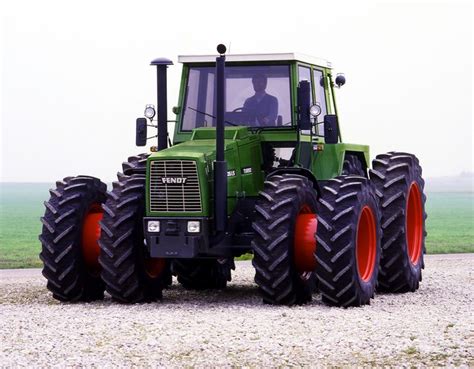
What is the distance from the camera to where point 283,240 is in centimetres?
1514

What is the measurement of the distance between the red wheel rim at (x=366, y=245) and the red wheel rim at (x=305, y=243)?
932 mm

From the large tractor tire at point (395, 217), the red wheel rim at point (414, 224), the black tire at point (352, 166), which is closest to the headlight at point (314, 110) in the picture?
the large tractor tire at point (395, 217)

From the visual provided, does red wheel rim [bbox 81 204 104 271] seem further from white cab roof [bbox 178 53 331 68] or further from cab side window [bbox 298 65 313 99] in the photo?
cab side window [bbox 298 65 313 99]

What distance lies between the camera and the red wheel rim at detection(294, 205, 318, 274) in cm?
1546

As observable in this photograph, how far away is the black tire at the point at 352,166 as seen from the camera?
60.9 ft

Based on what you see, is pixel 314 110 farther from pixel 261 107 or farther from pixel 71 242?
pixel 71 242

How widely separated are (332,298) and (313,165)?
2506 mm

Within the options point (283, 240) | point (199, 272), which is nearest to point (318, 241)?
point (283, 240)

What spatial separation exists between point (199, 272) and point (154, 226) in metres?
3.21

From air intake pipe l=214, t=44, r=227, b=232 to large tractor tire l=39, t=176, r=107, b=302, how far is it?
1915mm

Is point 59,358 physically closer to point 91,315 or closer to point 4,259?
point 91,315

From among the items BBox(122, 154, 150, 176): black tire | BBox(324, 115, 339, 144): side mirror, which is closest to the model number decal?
BBox(122, 154, 150, 176): black tire

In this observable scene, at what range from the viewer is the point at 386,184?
1783 centimetres

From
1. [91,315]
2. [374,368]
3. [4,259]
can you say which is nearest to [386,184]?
[91,315]
